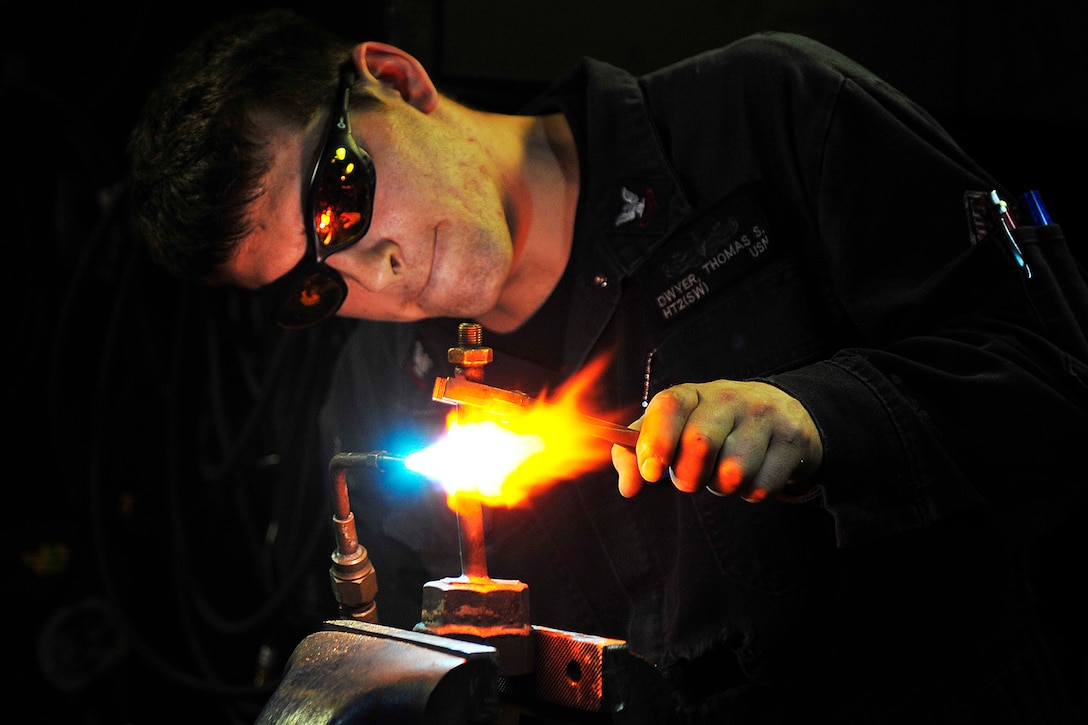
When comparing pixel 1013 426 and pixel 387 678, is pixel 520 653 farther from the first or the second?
pixel 1013 426

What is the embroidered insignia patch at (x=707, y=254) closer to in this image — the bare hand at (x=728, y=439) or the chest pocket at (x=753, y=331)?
the chest pocket at (x=753, y=331)

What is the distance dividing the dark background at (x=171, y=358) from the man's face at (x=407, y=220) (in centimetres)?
69

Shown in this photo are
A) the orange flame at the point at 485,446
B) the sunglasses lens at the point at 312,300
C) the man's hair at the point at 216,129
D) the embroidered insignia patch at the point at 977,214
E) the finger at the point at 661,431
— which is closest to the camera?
the finger at the point at 661,431

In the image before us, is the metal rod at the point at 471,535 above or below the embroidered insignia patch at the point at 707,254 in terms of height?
below

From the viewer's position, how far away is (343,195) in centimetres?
146

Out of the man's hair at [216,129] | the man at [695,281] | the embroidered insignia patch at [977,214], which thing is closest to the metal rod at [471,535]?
the man at [695,281]

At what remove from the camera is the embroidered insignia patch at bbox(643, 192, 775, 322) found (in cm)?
152

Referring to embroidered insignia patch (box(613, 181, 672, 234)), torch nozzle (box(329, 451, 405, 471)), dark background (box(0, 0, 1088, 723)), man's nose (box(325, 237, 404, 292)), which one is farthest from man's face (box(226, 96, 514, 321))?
dark background (box(0, 0, 1088, 723))

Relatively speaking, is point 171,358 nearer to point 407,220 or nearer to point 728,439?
point 407,220

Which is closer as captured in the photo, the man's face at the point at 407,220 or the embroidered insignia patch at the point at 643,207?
the man's face at the point at 407,220

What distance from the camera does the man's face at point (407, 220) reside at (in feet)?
4.88

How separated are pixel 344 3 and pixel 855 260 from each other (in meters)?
1.71

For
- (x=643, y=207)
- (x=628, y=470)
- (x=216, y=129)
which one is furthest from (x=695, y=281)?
(x=216, y=129)

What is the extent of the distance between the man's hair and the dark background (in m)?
0.65
